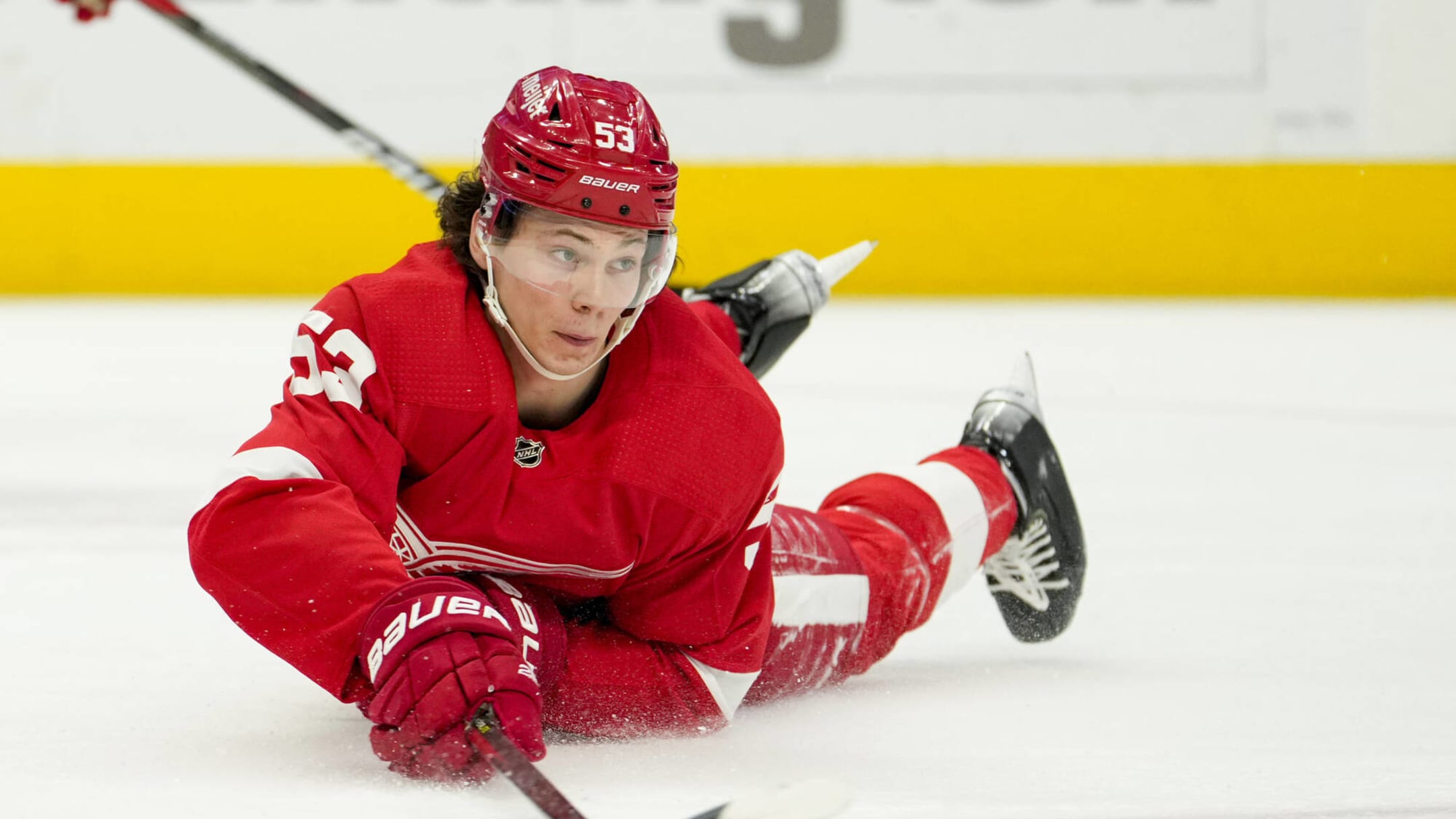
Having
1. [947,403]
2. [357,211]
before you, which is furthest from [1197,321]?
[357,211]

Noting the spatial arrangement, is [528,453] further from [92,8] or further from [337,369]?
[92,8]

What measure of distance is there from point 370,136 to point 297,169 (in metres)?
2.62

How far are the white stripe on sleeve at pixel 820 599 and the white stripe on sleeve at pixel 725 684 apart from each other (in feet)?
0.35

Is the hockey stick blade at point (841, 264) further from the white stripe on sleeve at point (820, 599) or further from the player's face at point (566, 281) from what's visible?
the player's face at point (566, 281)

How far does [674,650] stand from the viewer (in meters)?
1.54

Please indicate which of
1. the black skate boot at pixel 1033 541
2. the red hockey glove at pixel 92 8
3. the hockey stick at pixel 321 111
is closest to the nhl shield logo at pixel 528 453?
the black skate boot at pixel 1033 541

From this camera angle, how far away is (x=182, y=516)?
258 cm

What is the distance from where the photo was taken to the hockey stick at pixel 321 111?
11.4 ft

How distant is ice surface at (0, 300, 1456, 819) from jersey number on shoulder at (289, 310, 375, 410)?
0.93 feet

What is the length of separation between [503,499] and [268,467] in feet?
0.60

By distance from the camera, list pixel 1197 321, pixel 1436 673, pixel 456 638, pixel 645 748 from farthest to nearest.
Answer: pixel 1197 321, pixel 1436 673, pixel 645 748, pixel 456 638

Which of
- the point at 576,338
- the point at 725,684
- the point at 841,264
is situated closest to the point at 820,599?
the point at 725,684

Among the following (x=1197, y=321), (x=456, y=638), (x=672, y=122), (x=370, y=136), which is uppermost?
(x=1197, y=321)

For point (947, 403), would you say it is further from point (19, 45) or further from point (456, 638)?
point (19, 45)
